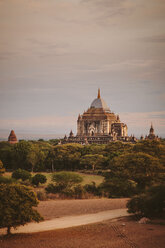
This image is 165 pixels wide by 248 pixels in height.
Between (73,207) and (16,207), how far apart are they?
8450 millimetres

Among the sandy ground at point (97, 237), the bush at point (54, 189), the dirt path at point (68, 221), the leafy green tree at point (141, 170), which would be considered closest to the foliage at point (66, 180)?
the bush at point (54, 189)

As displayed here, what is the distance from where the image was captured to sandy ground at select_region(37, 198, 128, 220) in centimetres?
2811

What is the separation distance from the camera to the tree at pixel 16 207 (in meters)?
21.8

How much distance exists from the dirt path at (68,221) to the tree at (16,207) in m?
1.19

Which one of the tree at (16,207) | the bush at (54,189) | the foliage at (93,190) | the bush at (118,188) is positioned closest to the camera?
the tree at (16,207)

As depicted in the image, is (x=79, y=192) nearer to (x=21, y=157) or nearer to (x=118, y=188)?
(x=118, y=188)

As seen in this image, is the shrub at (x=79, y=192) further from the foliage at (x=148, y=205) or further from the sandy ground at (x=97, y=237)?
the sandy ground at (x=97, y=237)

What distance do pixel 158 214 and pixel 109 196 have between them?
1057cm

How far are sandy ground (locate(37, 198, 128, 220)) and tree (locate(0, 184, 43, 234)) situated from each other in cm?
396

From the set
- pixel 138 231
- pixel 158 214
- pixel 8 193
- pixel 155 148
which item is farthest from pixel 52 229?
pixel 155 148

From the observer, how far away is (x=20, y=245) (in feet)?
66.8

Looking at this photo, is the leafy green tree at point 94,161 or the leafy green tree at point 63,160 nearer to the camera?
the leafy green tree at point 94,161

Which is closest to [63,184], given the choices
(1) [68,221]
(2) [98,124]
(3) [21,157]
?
(1) [68,221]

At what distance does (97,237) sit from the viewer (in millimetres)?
21375
